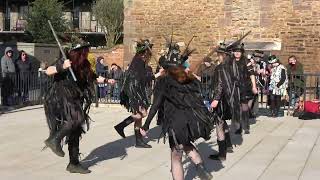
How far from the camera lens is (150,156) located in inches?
342

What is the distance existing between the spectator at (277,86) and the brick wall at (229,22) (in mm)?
5750

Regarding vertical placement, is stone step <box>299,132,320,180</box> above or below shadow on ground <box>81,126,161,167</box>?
above

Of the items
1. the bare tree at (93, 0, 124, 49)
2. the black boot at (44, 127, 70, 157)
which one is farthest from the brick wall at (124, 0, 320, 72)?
the bare tree at (93, 0, 124, 49)

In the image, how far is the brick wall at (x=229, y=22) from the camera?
19719 millimetres

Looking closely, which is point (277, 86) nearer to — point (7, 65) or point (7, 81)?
point (7, 81)

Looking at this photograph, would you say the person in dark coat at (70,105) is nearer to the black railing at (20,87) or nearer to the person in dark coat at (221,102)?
the person in dark coat at (221,102)

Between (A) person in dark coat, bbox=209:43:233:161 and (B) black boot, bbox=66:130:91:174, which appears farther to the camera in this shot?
(A) person in dark coat, bbox=209:43:233:161

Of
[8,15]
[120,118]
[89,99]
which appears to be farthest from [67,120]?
[8,15]

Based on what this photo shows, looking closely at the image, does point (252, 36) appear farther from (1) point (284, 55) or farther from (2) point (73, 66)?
(2) point (73, 66)

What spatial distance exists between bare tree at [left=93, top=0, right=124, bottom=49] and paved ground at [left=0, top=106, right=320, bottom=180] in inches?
1095

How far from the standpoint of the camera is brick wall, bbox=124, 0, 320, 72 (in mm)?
19719

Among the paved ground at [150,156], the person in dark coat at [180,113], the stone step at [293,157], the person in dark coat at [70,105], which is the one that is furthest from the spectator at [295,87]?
the person in dark coat at [180,113]

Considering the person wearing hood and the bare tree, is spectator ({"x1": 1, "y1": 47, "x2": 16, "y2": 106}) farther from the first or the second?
the bare tree

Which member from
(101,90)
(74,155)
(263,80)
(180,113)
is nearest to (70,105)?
(74,155)
